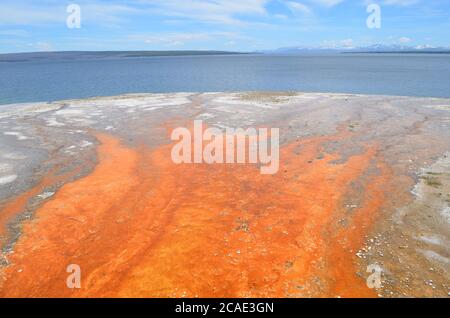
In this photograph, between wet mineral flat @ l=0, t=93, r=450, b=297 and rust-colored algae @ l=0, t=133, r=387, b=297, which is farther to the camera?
wet mineral flat @ l=0, t=93, r=450, b=297

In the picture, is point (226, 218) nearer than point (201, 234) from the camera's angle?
No

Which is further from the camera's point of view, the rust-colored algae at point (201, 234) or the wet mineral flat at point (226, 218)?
the wet mineral flat at point (226, 218)

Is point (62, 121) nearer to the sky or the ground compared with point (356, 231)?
nearer to the sky
